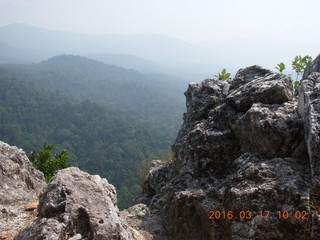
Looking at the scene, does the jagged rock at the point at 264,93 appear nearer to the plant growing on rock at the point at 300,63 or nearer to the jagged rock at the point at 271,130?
the jagged rock at the point at 271,130

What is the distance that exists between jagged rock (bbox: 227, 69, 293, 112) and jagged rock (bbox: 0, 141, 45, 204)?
707 cm

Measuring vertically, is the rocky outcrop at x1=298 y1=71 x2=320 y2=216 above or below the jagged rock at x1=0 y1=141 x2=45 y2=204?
above

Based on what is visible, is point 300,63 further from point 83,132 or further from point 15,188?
point 83,132

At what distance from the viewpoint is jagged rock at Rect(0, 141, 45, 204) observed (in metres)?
7.93

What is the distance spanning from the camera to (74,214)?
5836 millimetres

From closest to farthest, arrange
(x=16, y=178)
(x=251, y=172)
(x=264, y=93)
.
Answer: (x=251, y=172), (x=264, y=93), (x=16, y=178)

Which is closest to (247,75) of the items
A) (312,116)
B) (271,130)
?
(271,130)

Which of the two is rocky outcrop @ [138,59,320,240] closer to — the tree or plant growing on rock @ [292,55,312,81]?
the tree

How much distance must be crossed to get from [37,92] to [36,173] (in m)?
189

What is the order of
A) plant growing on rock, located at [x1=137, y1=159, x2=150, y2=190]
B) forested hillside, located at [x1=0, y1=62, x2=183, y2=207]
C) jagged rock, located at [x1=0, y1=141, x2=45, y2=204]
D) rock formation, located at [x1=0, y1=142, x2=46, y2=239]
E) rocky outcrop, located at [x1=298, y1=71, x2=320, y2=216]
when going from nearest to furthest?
rocky outcrop, located at [x1=298, y1=71, x2=320, y2=216] < rock formation, located at [x1=0, y1=142, x2=46, y2=239] < jagged rock, located at [x1=0, y1=141, x2=45, y2=204] < plant growing on rock, located at [x1=137, y1=159, x2=150, y2=190] < forested hillside, located at [x1=0, y1=62, x2=183, y2=207]

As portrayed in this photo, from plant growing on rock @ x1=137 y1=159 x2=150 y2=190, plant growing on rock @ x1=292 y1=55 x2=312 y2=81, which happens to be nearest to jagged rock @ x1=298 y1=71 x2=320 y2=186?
plant growing on rock @ x1=137 y1=159 x2=150 y2=190

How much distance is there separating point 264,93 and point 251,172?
2779mm

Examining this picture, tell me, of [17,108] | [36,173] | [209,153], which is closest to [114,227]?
[209,153]

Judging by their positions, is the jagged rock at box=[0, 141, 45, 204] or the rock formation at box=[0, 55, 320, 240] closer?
the rock formation at box=[0, 55, 320, 240]
